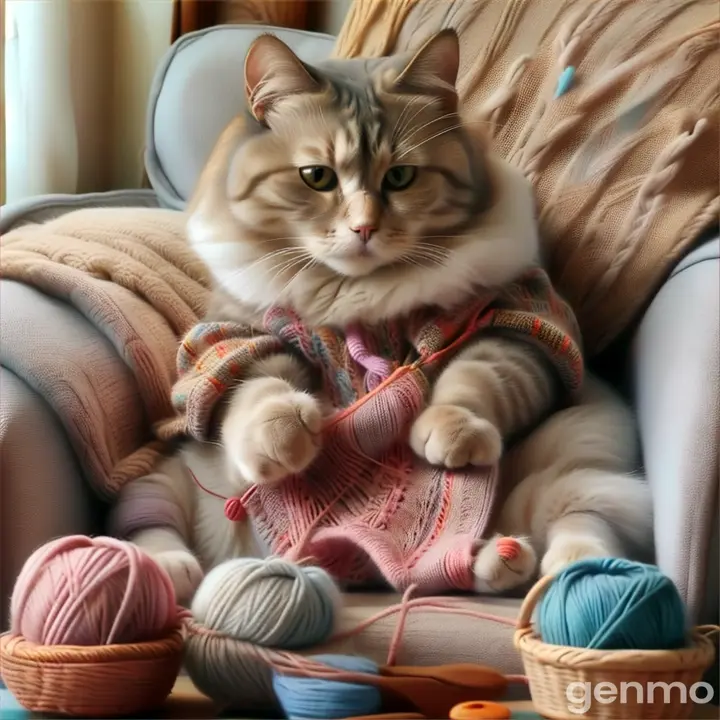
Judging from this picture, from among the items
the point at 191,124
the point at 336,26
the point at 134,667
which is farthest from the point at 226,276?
the point at 134,667

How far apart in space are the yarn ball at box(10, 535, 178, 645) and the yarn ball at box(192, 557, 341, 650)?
1.8 inches

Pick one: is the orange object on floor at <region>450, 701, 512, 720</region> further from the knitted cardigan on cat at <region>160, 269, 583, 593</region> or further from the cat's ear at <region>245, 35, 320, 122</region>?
the cat's ear at <region>245, 35, 320, 122</region>

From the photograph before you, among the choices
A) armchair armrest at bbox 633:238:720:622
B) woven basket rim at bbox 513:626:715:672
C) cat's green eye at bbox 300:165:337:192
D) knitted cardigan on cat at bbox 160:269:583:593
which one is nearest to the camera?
woven basket rim at bbox 513:626:715:672

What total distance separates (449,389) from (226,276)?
34 centimetres

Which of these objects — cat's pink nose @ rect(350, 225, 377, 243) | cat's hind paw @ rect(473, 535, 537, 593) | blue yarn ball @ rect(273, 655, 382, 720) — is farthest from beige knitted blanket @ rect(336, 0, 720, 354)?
blue yarn ball @ rect(273, 655, 382, 720)

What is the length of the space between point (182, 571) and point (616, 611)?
45cm

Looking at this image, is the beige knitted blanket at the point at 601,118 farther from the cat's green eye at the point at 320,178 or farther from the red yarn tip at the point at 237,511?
the red yarn tip at the point at 237,511

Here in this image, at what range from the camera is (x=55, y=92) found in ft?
4.12

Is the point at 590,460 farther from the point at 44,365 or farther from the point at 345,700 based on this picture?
the point at 44,365

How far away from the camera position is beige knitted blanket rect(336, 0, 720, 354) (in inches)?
46.3

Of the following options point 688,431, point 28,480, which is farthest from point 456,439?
point 28,480

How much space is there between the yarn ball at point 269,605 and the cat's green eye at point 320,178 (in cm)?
46

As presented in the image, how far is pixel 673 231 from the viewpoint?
1.16 meters

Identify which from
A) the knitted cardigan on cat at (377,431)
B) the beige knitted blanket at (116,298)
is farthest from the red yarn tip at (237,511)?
the beige knitted blanket at (116,298)
